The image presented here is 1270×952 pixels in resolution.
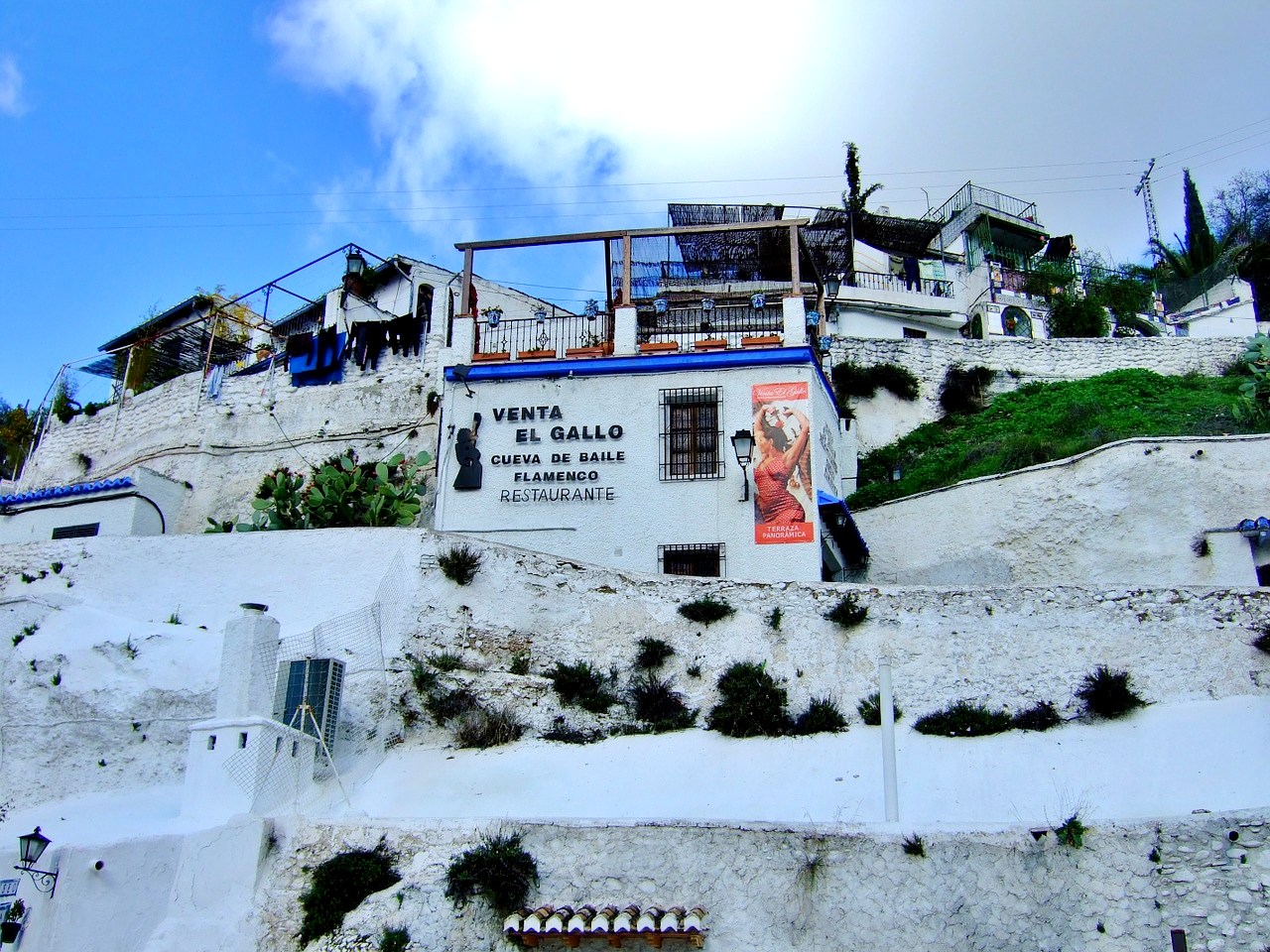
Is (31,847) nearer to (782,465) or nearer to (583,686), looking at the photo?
(583,686)

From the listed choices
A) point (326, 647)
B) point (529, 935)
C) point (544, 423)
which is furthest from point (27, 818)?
point (544, 423)

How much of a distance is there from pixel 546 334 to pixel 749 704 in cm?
918

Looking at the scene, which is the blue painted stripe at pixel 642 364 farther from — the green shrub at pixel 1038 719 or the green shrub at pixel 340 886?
the green shrub at pixel 340 886

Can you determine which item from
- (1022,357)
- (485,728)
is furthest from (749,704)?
(1022,357)

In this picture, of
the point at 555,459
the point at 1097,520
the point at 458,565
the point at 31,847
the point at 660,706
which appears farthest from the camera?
the point at 555,459

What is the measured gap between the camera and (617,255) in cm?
2177

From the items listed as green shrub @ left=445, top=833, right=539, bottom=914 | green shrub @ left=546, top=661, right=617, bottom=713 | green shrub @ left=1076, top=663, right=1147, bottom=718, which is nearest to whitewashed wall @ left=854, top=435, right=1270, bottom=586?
green shrub @ left=1076, top=663, right=1147, bottom=718

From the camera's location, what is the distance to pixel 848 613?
1465 cm

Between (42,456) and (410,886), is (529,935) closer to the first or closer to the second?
(410,886)

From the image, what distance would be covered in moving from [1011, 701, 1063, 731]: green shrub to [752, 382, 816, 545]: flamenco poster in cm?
473

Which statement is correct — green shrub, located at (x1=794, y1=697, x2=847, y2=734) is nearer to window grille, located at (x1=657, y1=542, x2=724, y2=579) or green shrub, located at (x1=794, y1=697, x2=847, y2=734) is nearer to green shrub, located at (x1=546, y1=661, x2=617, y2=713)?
green shrub, located at (x1=546, y1=661, x2=617, y2=713)

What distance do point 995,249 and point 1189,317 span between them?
6.73 metres

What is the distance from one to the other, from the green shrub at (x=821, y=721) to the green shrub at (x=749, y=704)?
0.55 ft

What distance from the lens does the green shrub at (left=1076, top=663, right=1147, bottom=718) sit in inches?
517
